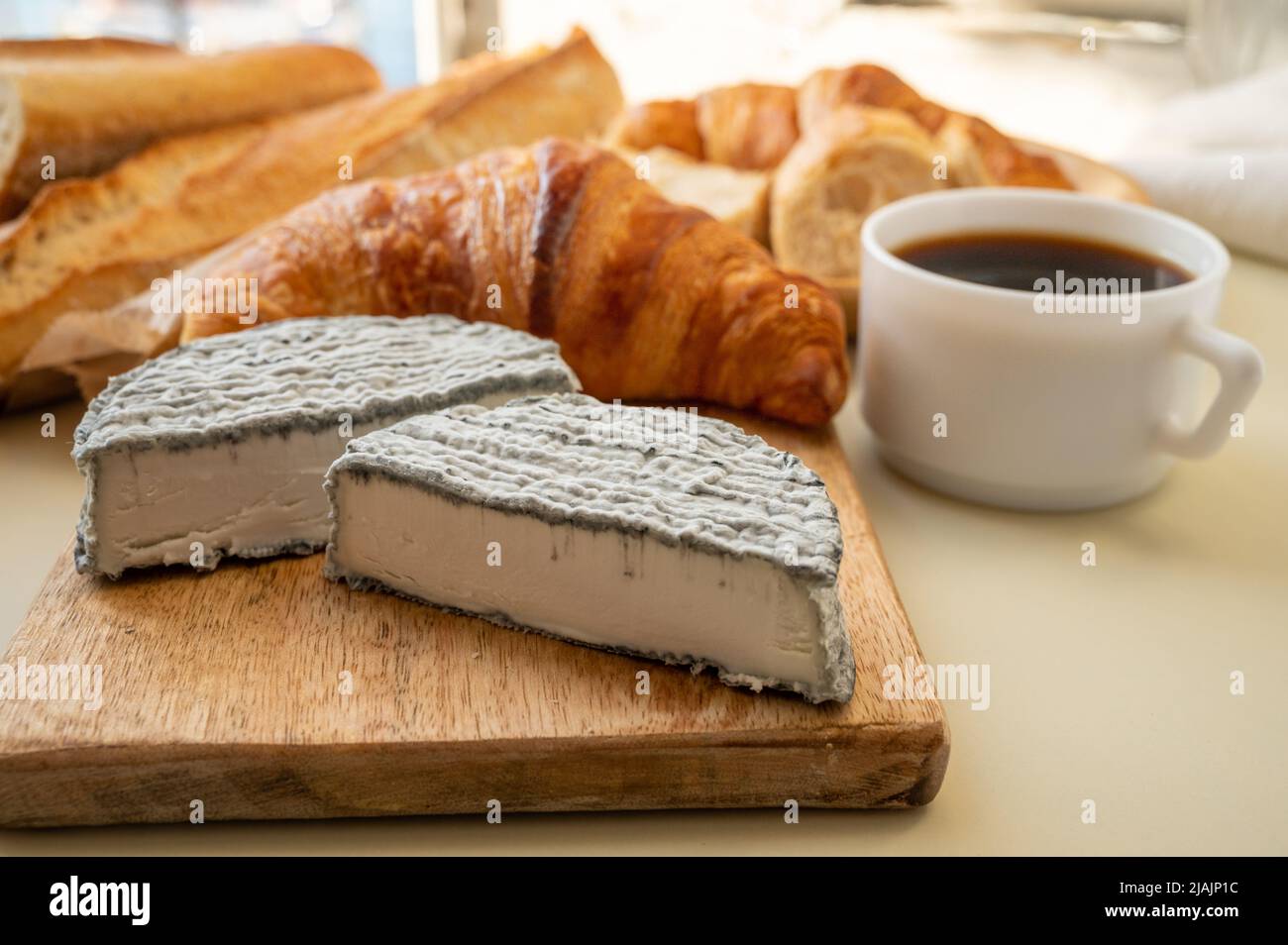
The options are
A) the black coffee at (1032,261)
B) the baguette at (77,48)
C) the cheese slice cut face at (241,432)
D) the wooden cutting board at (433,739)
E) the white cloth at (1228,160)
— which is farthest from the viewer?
the white cloth at (1228,160)

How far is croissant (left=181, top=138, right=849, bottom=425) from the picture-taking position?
1.51 meters

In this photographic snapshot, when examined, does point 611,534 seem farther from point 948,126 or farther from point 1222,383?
point 948,126

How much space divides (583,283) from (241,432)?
1.57ft

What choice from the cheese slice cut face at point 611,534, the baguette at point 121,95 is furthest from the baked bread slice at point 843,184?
the baguette at point 121,95

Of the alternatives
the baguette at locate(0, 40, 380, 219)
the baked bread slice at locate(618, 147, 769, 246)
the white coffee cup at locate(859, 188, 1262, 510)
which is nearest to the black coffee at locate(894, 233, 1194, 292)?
the white coffee cup at locate(859, 188, 1262, 510)

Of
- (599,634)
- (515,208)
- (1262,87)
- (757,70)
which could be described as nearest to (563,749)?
(599,634)

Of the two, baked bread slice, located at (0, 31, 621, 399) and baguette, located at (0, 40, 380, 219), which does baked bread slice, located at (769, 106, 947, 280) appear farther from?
baguette, located at (0, 40, 380, 219)

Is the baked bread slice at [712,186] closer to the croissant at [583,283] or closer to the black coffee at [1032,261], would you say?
the croissant at [583,283]

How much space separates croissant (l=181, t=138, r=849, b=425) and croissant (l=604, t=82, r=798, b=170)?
525 millimetres

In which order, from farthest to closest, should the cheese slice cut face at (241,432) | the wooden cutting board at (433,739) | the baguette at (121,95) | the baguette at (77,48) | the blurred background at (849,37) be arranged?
the blurred background at (849,37) < the baguette at (77,48) < the baguette at (121,95) < the cheese slice cut face at (241,432) < the wooden cutting board at (433,739)

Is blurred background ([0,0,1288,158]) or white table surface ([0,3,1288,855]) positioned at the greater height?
blurred background ([0,0,1288,158])

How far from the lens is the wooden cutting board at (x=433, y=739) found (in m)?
0.98

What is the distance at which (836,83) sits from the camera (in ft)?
6.48

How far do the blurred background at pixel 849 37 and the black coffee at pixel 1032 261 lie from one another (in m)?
1.20
